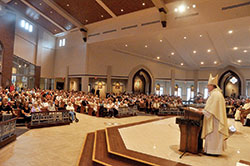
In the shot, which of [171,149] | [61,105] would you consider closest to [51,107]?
[61,105]

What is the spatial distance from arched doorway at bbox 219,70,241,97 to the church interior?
186 millimetres

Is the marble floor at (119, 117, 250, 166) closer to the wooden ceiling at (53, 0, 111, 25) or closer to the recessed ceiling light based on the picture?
the recessed ceiling light

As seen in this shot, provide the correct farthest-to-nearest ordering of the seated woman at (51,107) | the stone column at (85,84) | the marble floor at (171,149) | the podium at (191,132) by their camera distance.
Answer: the stone column at (85,84)
the seated woman at (51,107)
the podium at (191,132)
the marble floor at (171,149)

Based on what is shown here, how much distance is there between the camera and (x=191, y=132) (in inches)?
142

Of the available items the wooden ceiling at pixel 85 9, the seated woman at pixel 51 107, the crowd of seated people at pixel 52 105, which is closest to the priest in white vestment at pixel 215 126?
the crowd of seated people at pixel 52 105

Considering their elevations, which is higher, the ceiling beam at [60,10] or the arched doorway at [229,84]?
the ceiling beam at [60,10]

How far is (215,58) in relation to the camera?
65.7 feet

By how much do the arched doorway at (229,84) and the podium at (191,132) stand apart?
874 inches

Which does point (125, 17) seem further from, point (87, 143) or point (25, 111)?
point (87, 143)

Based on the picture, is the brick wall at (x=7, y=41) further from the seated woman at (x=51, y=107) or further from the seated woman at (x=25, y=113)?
the seated woman at (x=25, y=113)

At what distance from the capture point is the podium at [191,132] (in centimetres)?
354

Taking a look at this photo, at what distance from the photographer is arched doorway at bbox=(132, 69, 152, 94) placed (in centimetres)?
2327

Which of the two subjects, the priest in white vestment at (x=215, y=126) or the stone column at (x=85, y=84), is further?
the stone column at (x=85, y=84)

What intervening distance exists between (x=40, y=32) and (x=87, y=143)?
2066 centimetres
